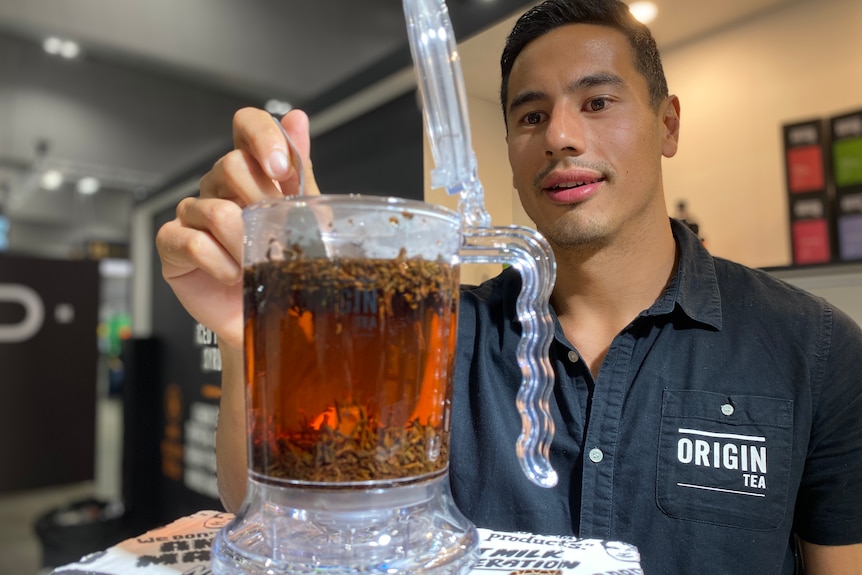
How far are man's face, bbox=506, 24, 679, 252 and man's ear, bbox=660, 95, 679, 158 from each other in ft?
0.24

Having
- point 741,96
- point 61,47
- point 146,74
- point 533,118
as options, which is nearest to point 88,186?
point 61,47

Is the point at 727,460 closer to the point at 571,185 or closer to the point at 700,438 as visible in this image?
the point at 700,438

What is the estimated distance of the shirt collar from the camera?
87cm

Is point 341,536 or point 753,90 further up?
point 753,90

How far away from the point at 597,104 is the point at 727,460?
0.51 metres

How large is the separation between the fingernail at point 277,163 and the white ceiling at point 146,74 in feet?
7.44

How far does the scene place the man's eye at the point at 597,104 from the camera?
86 cm

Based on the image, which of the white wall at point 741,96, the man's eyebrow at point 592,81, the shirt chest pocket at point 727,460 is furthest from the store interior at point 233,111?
the shirt chest pocket at point 727,460

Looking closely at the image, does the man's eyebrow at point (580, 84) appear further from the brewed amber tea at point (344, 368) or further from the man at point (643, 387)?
the brewed amber tea at point (344, 368)

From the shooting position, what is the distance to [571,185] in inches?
32.7

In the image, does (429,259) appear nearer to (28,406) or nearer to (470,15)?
(470,15)

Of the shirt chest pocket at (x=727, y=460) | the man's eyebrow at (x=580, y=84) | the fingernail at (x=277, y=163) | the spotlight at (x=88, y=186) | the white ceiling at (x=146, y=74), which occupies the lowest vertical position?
the shirt chest pocket at (x=727, y=460)

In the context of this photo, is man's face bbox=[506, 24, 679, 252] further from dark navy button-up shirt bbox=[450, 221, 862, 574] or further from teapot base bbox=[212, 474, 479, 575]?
teapot base bbox=[212, 474, 479, 575]

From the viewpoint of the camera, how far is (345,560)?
1.38 feet
